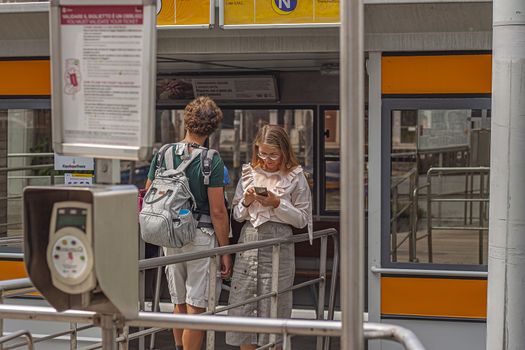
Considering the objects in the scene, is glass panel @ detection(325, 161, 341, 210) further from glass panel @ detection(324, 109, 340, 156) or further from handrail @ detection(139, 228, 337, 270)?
handrail @ detection(139, 228, 337, 270)

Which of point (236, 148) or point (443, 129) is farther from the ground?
point (443, 129)

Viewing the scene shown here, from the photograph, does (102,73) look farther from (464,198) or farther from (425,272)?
(464,198)

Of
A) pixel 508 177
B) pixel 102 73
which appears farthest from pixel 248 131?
pixel 102 73

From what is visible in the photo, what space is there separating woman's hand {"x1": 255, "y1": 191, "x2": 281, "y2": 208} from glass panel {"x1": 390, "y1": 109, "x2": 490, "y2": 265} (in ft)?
3.63

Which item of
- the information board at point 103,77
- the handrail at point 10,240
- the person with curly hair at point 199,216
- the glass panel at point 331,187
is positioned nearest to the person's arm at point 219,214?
the person with curly hair at point 199,216

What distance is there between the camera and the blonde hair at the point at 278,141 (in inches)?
237

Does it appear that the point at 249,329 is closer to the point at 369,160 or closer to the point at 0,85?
the point at 369,160

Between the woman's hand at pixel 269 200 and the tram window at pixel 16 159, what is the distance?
7.25ft

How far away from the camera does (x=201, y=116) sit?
5910 mm

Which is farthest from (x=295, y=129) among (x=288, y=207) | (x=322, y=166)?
(x=288, y=207)

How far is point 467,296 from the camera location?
21.9 feet

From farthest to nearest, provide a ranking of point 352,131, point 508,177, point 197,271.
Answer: point 197,271 → point 508,177 → point 352,131

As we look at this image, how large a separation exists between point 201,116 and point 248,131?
451 centimetres

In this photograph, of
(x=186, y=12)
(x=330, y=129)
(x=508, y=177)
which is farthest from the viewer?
(x=330, y=129)
